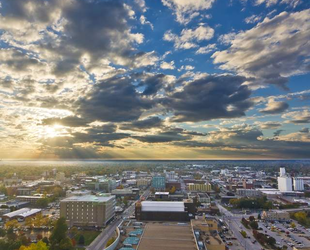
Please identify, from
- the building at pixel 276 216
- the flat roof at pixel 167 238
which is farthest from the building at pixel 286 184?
the flat roof at pixel 167 238

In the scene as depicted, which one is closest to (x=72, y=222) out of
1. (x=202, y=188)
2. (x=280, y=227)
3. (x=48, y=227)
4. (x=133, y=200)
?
(x=48, y=227)

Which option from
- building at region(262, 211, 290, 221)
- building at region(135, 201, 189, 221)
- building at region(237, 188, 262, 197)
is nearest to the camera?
building at region(135, 201, 189, 221)

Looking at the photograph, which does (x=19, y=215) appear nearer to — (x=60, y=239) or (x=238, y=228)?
(x=60, y=239)

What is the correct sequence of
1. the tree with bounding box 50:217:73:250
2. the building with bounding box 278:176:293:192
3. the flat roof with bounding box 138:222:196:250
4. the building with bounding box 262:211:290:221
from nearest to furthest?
the tree with bounding box 50:217:73:250
the flat roof with bounding box 138:222:196:250
the building with bounding box 262:211:290:221
the building with bounding box 278:176:293:192

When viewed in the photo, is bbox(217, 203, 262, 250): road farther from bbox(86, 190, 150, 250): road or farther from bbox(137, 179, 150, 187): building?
bbox(137, 179, 150, 187): building

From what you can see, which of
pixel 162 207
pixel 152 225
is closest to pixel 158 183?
pixel 162 207

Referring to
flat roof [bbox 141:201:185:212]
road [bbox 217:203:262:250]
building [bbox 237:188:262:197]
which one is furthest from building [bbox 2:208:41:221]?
building [bbox 237:188:262:197]
